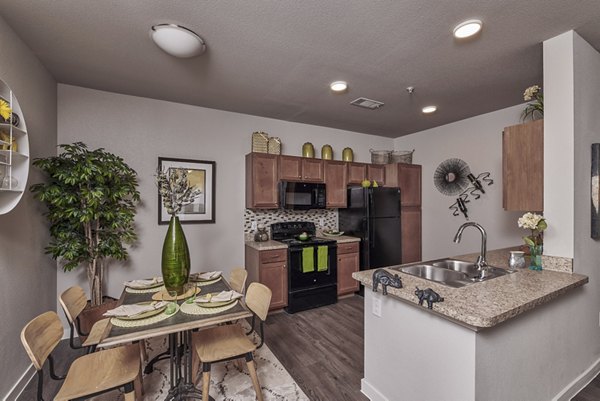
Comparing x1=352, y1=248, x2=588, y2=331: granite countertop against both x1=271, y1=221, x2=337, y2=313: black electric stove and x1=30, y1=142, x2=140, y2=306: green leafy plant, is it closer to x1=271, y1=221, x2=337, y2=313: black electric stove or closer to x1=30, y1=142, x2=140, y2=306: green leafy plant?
x1=271, y1=221, x2=337, y2=313: black electric stove

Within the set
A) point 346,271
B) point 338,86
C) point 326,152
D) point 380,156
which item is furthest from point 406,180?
point 338,86

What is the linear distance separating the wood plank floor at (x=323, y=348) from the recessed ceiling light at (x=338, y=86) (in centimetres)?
263

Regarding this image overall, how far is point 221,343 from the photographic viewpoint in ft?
6.00

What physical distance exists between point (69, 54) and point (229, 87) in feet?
4.39

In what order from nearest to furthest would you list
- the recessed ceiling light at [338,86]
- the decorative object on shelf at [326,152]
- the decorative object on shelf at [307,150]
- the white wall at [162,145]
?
1. the recessed ceiling light at [338,86]
2. the white wall at [162,145]
3. the decorative object on shelf at [307,150]
4. the decorative object on shelf at [326,152]

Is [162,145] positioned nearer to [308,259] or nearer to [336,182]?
[308,259]

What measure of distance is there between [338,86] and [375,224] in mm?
2114

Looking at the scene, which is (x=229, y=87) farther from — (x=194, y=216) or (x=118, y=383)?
(x=118, y=383)

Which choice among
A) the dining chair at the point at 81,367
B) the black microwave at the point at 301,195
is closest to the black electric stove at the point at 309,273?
the black microwave at the point at 301,195

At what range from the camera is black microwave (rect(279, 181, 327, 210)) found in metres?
3.70

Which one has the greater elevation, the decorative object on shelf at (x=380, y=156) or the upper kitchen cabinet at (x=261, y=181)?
the decorative object on shelf at (x=380, y=156)

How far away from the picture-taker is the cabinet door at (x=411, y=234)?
4.45 m

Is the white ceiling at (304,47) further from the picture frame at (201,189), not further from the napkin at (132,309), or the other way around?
the napkin at (132,309)

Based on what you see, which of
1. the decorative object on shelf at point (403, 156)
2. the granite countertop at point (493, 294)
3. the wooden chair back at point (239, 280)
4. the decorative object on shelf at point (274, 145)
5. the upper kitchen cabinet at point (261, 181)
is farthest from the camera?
the decorative object on shelf at point (403, 156)
